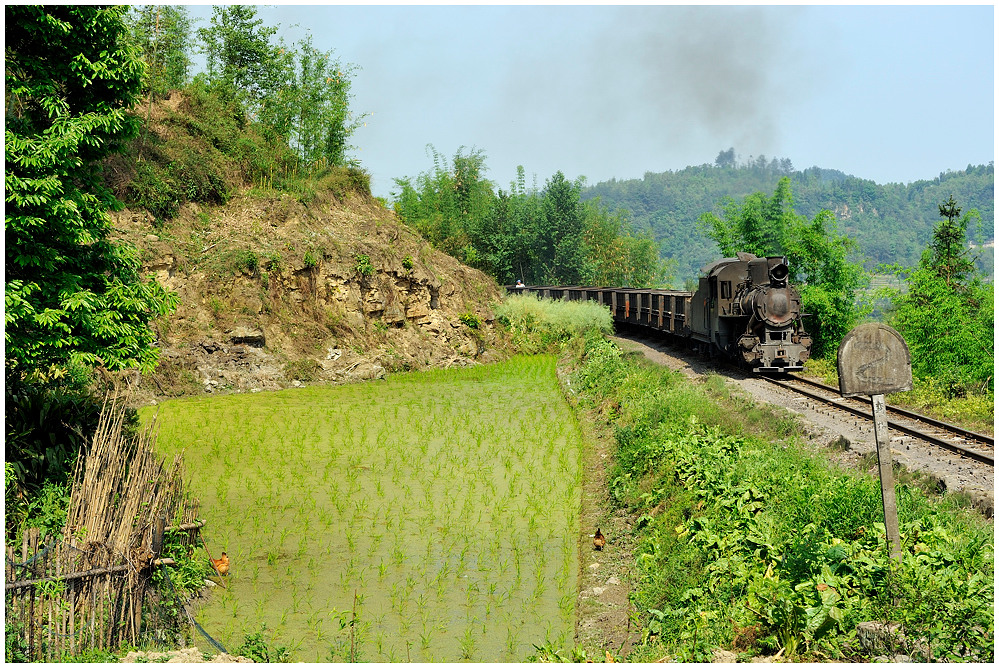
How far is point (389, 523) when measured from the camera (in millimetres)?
12047

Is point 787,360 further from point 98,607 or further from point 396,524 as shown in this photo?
point 98,607

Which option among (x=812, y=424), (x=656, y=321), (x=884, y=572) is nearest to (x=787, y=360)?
(x=812, y=424)

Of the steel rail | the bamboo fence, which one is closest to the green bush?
the steel rail

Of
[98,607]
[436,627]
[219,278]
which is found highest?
[219,278]

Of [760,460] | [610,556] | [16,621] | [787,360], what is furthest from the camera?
[787,360]

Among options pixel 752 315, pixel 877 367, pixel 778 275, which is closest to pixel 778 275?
pixel 778 275

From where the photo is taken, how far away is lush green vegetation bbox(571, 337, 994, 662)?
6.52m

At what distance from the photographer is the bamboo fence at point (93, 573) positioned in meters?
7.15

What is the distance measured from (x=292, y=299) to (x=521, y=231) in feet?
116

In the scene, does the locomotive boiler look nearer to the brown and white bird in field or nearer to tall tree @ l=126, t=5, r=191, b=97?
the brown and white bird in field

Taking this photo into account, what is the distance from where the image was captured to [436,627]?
852 cm

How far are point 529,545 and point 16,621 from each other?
21.1ft

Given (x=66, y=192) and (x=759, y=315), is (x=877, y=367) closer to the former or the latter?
(x=66, y=192)

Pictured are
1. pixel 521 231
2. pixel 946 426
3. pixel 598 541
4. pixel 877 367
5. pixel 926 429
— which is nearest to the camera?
pixel 877 367
